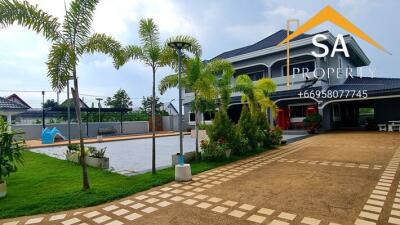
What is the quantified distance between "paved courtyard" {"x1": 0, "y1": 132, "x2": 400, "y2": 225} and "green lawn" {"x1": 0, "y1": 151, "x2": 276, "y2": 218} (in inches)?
12.8

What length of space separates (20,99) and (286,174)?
38.0 meters

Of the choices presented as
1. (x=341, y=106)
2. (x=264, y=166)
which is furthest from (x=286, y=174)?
(x=341, y=106)

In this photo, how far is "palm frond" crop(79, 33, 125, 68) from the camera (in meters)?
6.75

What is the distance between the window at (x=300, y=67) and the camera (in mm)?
22812

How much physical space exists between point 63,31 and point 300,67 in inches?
818

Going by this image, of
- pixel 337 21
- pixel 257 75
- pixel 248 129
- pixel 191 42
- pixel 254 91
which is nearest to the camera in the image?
pixel 191 42

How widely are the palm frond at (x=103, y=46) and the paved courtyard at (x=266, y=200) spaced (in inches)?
139

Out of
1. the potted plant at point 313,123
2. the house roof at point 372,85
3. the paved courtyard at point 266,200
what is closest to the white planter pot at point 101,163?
the paved courtyard at point 266,200

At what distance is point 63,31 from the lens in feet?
20.8

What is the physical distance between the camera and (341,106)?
27.2m

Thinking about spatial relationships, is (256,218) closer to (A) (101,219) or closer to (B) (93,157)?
(A) (101,219)

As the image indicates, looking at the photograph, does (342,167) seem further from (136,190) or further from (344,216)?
(136,190)

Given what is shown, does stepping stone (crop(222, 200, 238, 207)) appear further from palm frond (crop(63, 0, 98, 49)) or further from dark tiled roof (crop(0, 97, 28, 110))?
dark tiled roof (crop(0, 97, 28, 110))

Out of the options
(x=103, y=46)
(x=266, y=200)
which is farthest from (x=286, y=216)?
(x=103, y=46)
